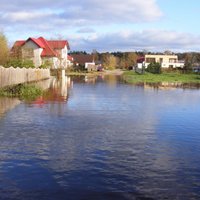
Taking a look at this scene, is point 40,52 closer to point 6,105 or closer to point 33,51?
point 33,51

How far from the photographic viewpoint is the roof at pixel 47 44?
93287 millimetres

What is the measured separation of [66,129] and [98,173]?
551 cm

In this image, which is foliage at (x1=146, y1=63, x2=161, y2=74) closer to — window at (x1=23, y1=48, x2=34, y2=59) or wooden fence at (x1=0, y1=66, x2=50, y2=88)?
window at (x1=23, y1=48, x2=34, y2=59)

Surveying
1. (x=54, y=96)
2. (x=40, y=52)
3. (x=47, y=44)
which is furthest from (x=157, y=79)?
(x=47, y=44)

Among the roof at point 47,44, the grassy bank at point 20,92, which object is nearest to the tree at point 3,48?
the grassy bank at point 20,92

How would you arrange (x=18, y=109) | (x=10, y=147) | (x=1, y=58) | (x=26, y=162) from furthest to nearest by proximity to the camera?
(x=1, y=58) < (x=18, y=109) < (x=10, y=147) < (x=26, y=162)

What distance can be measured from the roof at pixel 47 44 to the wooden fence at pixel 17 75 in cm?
3800

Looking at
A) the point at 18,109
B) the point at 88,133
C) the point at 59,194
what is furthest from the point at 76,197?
the point at 18,109

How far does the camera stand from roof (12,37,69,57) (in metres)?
93.3

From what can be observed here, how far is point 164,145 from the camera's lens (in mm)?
11828

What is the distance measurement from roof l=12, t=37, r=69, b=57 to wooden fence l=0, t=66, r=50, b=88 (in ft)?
125

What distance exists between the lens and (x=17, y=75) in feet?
124

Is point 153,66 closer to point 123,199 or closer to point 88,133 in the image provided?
point 88,133

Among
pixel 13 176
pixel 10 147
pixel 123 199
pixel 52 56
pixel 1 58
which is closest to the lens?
pixel 123 199
